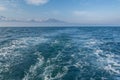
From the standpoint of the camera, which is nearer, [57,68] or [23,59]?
[57,68]

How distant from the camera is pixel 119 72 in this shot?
16.3 m

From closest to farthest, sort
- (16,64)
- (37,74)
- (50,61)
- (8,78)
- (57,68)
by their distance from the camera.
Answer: (8,78), (37,74), (57,68), (16,64), (50,61)

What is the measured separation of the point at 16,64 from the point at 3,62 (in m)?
1.65

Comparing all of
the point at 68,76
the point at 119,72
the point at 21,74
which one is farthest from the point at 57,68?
the point at 119,72

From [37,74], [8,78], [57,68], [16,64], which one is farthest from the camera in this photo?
[16,64]

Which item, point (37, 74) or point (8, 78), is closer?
point (8, 78)

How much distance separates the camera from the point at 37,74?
1426 centimetres

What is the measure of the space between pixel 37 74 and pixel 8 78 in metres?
2.32

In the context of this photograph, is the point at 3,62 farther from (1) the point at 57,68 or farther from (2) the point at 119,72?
(2) the point at 119,72

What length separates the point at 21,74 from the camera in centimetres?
1446

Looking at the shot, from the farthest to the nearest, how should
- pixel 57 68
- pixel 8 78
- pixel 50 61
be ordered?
1. pixel 50 61
2. pixel 57 68
3. pixel 8 78

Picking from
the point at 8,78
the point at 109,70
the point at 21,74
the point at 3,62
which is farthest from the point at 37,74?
the point at 109,70

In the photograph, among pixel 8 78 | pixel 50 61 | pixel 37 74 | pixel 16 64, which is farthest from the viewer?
pixel 50 61

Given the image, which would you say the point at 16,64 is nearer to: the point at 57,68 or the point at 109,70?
the point at 57,68
